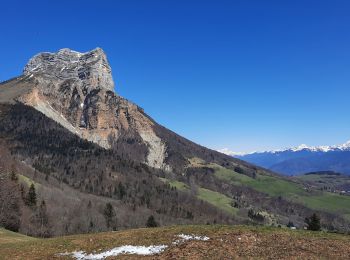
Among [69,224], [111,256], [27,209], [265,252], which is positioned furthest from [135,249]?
[69,224]

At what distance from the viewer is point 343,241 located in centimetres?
3438

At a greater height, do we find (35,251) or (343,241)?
(343,241)

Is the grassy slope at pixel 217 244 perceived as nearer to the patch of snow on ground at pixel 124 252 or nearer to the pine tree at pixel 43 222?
the patch of snow on ground at pixel 124 252

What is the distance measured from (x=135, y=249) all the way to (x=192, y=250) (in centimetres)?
482

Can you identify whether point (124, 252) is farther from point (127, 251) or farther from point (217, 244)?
point (217, 244)

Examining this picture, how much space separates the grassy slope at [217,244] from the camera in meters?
31.5

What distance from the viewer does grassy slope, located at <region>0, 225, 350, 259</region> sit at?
31.5 m

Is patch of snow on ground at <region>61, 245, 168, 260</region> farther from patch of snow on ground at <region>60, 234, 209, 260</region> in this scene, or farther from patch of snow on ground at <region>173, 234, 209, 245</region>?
patch of snow on ground at <region>173, 234, 209, 245</region>

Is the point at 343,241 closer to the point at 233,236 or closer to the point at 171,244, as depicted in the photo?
the point at 233,236

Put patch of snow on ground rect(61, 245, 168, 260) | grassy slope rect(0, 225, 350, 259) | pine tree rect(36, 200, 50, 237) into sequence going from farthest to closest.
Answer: pine tree rect(36, 200, 50, 237)
patch of snow on ground rect(61, 245, 168, 260)
grassy slope rect(0, 225, 350, 259)

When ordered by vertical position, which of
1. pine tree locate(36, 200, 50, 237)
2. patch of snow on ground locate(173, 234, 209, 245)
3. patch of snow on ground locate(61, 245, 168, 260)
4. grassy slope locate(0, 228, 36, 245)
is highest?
patch of snow on ground locate(173, 234, 209, 245)

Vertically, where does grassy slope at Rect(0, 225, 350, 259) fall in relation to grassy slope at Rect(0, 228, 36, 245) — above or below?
above

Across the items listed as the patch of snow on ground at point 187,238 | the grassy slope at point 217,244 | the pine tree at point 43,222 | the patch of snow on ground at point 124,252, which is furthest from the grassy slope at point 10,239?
the pine tree at point 43,222

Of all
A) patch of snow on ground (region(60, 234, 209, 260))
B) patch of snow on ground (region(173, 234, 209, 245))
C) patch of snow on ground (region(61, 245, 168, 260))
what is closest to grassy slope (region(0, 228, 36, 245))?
patch of snow on ground (region(60, 234, 209, 260))
